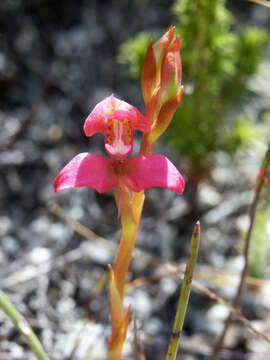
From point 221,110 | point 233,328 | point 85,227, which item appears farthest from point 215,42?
point 233,328

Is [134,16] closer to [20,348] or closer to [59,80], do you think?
[59,80]

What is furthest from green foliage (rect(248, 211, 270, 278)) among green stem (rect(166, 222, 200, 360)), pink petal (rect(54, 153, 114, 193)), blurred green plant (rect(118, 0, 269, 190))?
pink petal (rect(54, 153, 114, 193))

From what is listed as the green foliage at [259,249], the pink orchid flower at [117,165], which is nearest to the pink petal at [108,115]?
the pink orchid flower at [117,165]

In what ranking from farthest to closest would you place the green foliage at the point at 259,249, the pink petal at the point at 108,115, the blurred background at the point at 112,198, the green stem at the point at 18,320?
1. the green foliage at the point at 259,249
2. the blurred background at the point at 112,198
3. the pink petal at the point at 108,115
4. the green stem at the point at 18,320

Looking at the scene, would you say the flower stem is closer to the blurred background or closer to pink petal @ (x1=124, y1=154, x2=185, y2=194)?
pink petal @ (x1=124, y1=154, x2=185, y2=194)

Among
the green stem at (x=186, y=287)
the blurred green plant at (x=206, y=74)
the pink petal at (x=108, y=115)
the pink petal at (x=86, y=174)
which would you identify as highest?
the blurred green plant at (x=206, y=74)

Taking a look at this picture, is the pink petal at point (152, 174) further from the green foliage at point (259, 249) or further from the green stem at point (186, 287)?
the green foliage at point (259, 249)

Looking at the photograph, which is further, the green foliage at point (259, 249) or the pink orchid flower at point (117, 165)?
the green foliage at point (259, 249)
